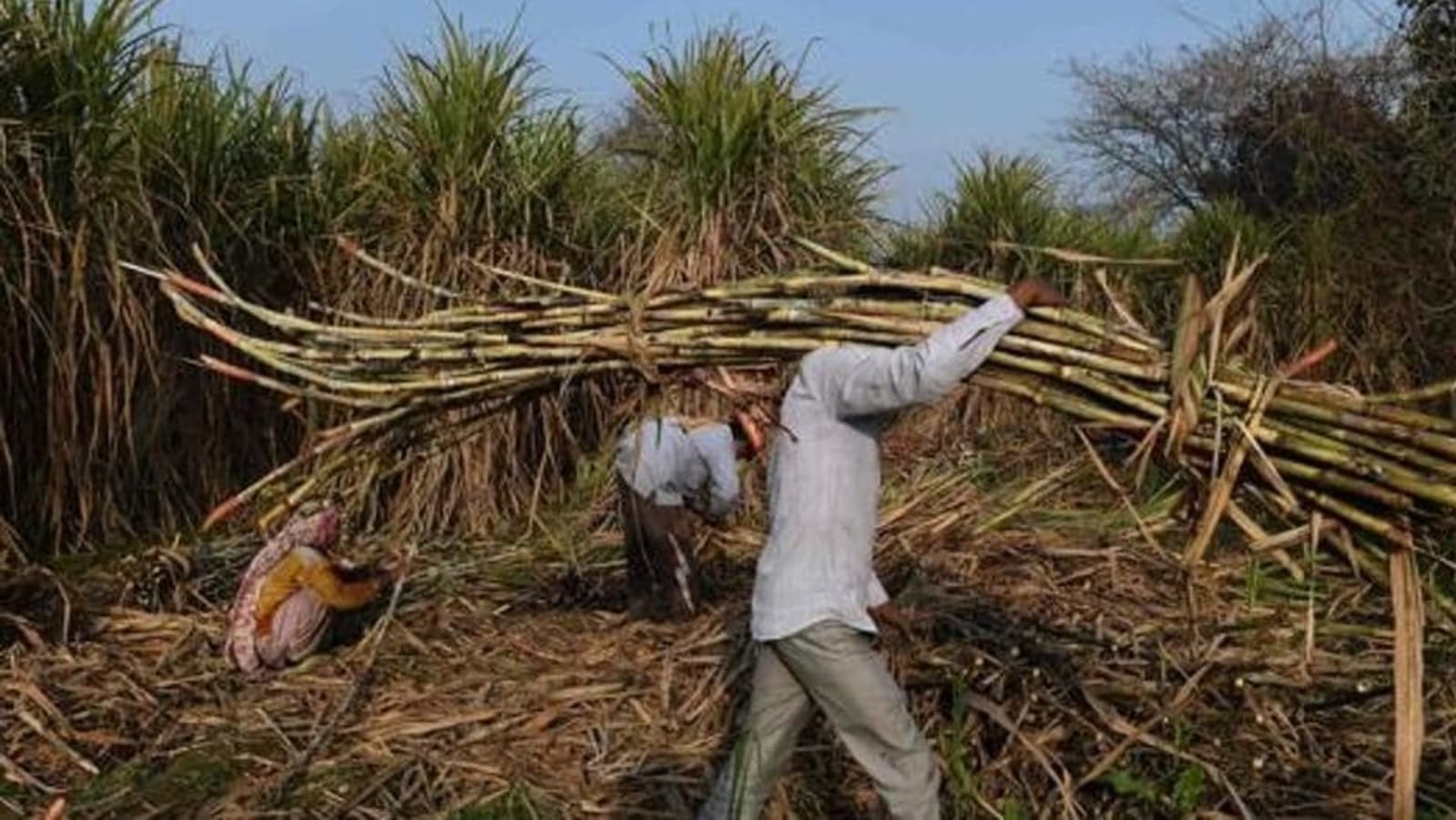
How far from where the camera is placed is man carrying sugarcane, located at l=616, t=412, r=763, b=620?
5.81m

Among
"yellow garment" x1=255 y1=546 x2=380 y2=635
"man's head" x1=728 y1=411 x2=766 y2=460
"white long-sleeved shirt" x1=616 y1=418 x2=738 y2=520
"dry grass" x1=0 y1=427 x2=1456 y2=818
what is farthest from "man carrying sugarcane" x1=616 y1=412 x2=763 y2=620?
"yellow garment" x1=255 y1=546 x2=380 y2=635

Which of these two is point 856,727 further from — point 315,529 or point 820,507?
point 315,529

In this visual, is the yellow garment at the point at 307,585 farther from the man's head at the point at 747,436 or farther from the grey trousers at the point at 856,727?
the grey trousers at the point at 856,727

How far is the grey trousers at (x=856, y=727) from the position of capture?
3803 mm

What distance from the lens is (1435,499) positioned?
10.3ft

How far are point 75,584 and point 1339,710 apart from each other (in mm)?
4136

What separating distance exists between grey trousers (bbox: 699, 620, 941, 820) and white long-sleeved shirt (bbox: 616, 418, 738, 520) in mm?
1968

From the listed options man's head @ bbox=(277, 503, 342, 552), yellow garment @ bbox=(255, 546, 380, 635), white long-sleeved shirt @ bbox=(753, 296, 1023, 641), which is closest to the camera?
white long-sleeved shirt @ bbox=(753, 296, 1023, 641)

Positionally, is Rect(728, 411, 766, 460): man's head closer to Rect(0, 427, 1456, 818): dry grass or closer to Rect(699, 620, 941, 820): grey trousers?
Rect(0, 427, 1456, 818): dry grass

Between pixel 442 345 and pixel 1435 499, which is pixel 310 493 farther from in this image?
pixel 1435 499

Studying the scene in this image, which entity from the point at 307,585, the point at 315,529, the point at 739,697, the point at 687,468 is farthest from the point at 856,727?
the point at 315,529

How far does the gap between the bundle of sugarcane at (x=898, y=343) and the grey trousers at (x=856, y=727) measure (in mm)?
638

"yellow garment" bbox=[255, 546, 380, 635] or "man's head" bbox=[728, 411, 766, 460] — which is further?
"yellow garment" bbox=[255, 546, 380, 635]

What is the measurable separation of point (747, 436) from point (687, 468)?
0.72 metres
